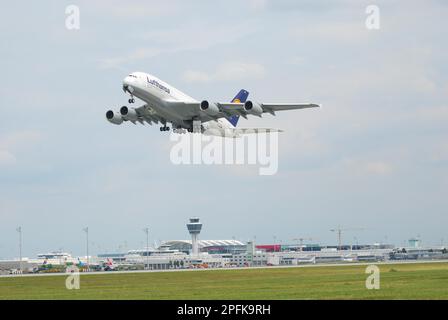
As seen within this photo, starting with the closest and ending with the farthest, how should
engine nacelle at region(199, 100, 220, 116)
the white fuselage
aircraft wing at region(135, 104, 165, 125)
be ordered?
the white fuselage → engine nacelle at region(199, 100, 220, 116) → aircraft wing at region(135, 104, 165, 125)

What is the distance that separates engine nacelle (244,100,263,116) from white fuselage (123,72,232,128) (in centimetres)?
Result: 585

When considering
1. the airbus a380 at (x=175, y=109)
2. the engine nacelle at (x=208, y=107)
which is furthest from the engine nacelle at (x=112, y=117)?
the engine nacelle at (x=208, y=107)

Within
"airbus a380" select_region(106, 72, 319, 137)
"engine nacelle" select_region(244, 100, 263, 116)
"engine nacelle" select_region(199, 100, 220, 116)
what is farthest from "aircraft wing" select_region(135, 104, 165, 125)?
"engine nacelle" select_region(244, 100, 263, 116)

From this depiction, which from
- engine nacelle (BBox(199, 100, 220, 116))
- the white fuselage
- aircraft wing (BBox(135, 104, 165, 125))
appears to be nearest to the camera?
the white fuselage

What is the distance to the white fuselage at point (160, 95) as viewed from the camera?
6900 centimetres

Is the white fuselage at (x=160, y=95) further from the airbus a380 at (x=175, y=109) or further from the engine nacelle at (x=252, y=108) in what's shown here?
the engine nacelle at (x=252, y=108)

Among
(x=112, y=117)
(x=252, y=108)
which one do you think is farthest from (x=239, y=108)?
(x=112, y=117)

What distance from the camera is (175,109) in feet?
240

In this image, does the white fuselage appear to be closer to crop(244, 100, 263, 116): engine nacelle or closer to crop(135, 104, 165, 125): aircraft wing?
crop(135, 104, 165, 125): aircraft wing

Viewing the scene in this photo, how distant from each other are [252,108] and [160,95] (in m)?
8.40

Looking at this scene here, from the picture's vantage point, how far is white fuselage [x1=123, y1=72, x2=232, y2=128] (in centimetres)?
6900

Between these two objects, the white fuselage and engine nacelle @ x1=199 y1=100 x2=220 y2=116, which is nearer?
the white fuselage
